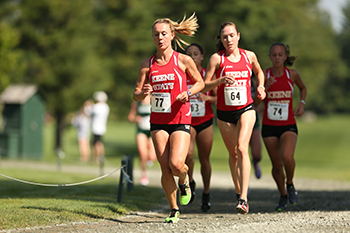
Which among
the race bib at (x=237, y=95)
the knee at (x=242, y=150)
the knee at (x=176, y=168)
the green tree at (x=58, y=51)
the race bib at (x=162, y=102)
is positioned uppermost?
the green tree at (x=58, y=51)

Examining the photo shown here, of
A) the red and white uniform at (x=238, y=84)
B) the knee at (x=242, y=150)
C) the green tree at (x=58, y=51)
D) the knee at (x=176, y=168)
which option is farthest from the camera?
the green tree at (x=58, y=51)

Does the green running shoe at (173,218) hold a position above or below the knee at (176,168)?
below

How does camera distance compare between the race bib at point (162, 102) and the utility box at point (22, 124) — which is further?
the utility box at point (22, 124)

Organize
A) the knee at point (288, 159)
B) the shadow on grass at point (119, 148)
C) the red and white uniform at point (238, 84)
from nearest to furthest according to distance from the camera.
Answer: the red and white uniform at point (238, 84) < the knee at point (288, 159) < the shadow on grass at point (119, 148)

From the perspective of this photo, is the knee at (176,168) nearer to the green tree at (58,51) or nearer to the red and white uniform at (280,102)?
the red and white uniform at (280,102)

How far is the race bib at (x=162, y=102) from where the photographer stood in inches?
262

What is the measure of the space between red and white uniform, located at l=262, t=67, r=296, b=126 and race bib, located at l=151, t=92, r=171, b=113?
2.43 m

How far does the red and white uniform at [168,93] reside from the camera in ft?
21.8

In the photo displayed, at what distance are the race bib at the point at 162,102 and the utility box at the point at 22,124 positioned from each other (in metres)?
18.7

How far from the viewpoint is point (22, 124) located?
24.6m

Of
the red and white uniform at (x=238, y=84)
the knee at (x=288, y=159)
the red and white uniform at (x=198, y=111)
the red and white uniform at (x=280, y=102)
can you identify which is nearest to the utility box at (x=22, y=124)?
the red and white uniform at (x=198, y=111)

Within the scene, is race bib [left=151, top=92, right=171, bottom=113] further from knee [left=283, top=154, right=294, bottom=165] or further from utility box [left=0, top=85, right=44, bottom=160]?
utility box [left=0, top=85, right=44, bottom=160]

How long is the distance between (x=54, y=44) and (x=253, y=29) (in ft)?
42.7

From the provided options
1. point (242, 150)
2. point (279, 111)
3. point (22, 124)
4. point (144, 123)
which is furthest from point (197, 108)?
point (22, 124)
